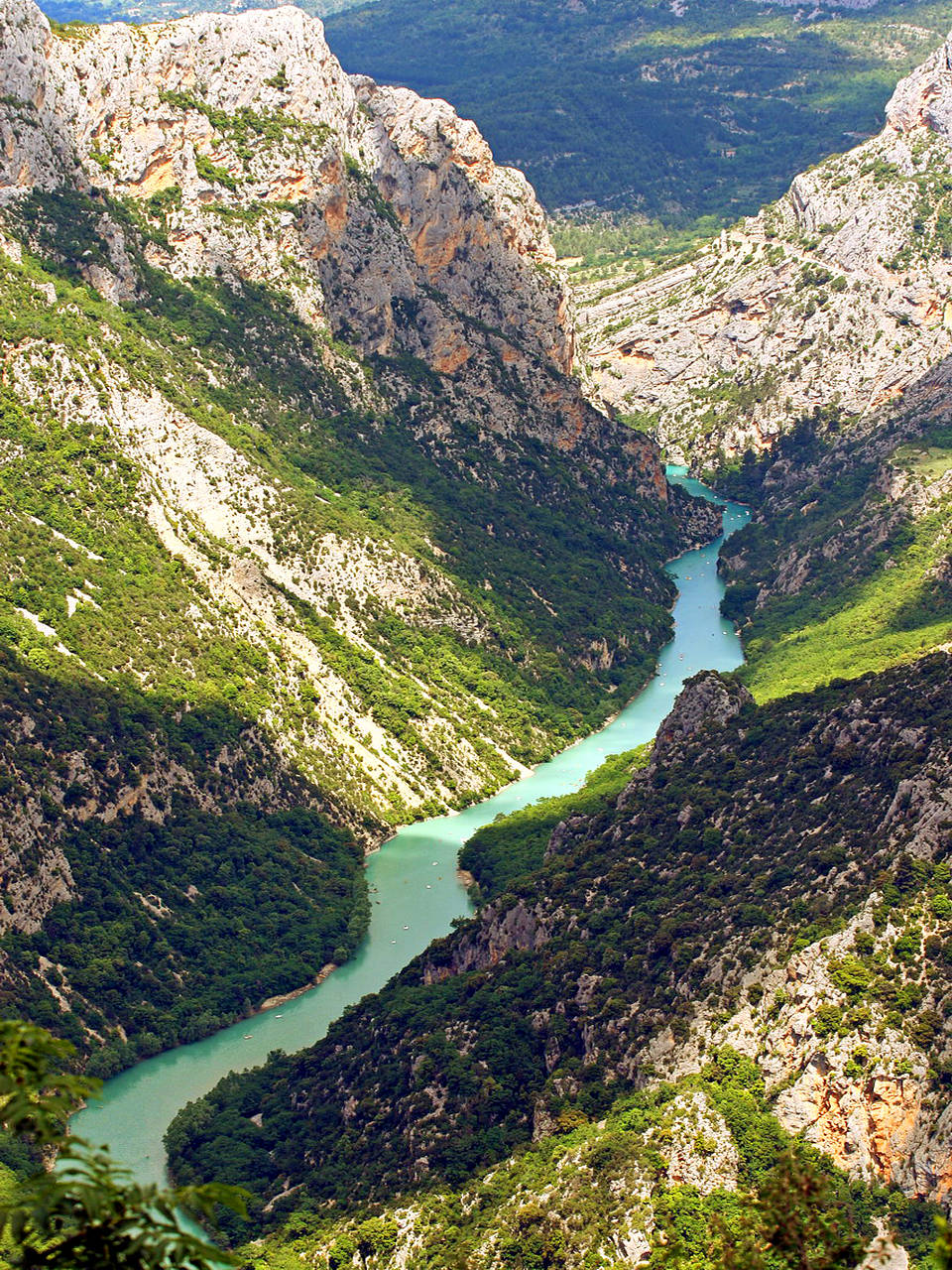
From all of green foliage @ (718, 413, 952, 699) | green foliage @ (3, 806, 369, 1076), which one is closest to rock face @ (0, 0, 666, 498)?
green foliage @ (718, 413, 952, 699)

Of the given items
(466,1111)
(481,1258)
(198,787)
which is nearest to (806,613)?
(198,787)

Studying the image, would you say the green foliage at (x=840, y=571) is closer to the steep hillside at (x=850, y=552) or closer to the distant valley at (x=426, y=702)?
the steep hillside at (x=850, y=552)

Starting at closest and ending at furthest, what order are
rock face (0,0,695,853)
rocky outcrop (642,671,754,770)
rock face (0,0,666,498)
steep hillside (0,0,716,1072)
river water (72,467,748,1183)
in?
river water (72,467,748,1183) → rocky outcrop (642,671,754,770) → steep hillside (0,0,716,1072) → rock face (0,0,695,853) → rock face (0,0,666,498)

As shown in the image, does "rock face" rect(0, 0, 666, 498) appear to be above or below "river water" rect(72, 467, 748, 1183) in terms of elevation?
above

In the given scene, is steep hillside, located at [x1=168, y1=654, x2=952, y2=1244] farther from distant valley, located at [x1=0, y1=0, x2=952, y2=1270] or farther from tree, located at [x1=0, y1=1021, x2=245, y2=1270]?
tree, located at [x1=0, y1=1021, x2=245, y2=1270]

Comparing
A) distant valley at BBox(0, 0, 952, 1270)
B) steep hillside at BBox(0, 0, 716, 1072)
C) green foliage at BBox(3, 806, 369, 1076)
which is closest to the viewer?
distant valley at BBox(0, 0, 952, 1270)

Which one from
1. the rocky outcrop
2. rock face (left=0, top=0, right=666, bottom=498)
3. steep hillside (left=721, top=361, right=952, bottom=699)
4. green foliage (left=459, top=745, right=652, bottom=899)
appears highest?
rock face (left=0, top=0, right=666, bottom=498)

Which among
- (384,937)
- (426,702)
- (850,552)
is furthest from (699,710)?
(850,552)
